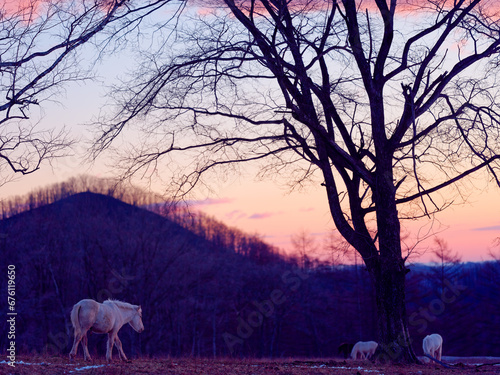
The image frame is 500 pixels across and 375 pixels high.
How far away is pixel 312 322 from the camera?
62750 millimetres

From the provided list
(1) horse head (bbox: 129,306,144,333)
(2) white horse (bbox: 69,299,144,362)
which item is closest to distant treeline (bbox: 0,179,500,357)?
(1) horse head (bbox: 129,306,144,333)

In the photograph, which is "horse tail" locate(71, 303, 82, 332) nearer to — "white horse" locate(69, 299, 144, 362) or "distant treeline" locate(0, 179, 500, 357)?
"white horse" locate(69, 299, 144, 362)

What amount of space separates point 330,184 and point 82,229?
176 feet

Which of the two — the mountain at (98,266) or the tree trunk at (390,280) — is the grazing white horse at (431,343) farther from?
the mountain at (98,266)

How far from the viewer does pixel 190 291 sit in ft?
208

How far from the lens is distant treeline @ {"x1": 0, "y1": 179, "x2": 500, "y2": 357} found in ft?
175

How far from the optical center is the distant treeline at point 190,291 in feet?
175

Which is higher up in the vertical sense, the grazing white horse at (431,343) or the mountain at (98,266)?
the mountain at (98,266)

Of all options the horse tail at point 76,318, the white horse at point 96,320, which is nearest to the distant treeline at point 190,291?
the white horse at point 96,320

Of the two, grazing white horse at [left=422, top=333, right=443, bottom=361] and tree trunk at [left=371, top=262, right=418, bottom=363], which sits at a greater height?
tree trunk at [left=371, top=262, right=418, bottom=363]

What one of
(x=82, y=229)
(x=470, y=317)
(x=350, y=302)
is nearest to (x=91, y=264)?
(x=82, y=229)

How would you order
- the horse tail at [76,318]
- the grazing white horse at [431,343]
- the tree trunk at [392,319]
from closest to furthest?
the horse tail at [76,318] → the tree trunk at [392,319] → the grazing white horse at [431,343]

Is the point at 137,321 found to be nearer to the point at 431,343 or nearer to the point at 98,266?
the point at 431,343

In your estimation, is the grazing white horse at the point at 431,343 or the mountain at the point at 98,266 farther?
the mountain at the point at 98,266
